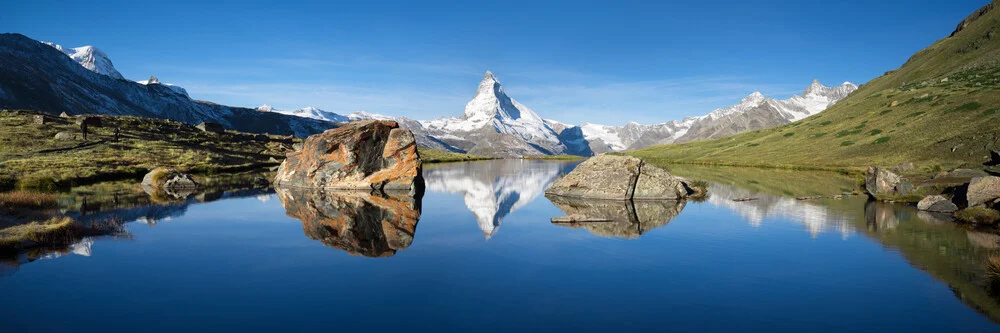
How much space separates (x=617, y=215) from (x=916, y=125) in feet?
362

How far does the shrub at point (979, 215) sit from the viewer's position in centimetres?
3306

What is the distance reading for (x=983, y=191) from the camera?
36.8 m

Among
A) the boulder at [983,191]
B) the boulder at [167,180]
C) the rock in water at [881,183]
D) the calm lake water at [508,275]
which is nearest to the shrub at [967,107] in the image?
the rock in water at [881,183]

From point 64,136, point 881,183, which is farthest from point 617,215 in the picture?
point 64,136

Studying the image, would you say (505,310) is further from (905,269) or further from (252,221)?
(252,221)

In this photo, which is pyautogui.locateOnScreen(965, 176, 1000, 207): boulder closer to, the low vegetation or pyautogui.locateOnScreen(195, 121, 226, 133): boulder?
the low vegetation

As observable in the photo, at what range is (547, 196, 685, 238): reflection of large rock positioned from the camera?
3353cm

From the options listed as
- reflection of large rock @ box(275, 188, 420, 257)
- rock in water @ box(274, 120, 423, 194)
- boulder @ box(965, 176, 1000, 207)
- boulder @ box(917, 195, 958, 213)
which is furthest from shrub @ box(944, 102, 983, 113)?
reflection of large rock @ box(275, 188, 420, 257)

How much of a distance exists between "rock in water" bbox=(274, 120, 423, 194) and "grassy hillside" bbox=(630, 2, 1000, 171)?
245ft

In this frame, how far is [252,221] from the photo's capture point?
3784 centimetres

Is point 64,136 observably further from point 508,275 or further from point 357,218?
point 508,275

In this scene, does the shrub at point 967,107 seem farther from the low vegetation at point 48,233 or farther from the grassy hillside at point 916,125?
the low vegetation at point 48,233

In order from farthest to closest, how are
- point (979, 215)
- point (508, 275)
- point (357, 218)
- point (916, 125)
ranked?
point (916, 125), point (357, 218), point (979, 215), point (508, 275)

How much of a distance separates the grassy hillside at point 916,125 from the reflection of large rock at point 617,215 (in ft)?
187
